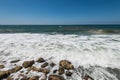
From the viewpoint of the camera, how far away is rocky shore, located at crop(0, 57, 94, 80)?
4.70 meters

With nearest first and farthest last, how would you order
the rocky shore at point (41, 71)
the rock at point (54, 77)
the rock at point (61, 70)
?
the rock at point (54, 77), the rocky shore at point (41, 71), the rock at point (61, 70)

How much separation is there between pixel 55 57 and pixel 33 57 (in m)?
1.29

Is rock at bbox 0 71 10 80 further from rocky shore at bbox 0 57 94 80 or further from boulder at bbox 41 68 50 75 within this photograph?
boulder at bbox 41 68 50 75

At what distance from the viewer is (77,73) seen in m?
5.07

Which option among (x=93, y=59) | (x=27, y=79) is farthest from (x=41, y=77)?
(x=93, y=59)

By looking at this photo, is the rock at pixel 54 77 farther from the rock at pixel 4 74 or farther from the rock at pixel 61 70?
the rock at pixel 4 74

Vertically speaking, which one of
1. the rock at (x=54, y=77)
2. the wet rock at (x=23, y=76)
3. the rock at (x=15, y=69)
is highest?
the rock at (x=15, y=69)

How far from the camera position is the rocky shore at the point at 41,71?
470 centimetres

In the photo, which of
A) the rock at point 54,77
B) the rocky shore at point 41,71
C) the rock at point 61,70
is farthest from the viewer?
the rock at point 61,70

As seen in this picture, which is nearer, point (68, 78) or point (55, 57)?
point (68, 78)

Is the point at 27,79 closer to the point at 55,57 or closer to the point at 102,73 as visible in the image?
the point at 55,57

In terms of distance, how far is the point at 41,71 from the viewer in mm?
5148

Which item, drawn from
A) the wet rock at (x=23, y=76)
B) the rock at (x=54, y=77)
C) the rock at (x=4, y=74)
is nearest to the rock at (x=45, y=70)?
the rock at (x=54, y=77)

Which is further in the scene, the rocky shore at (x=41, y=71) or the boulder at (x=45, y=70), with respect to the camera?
A: the boulder at (x=45, y=70)
